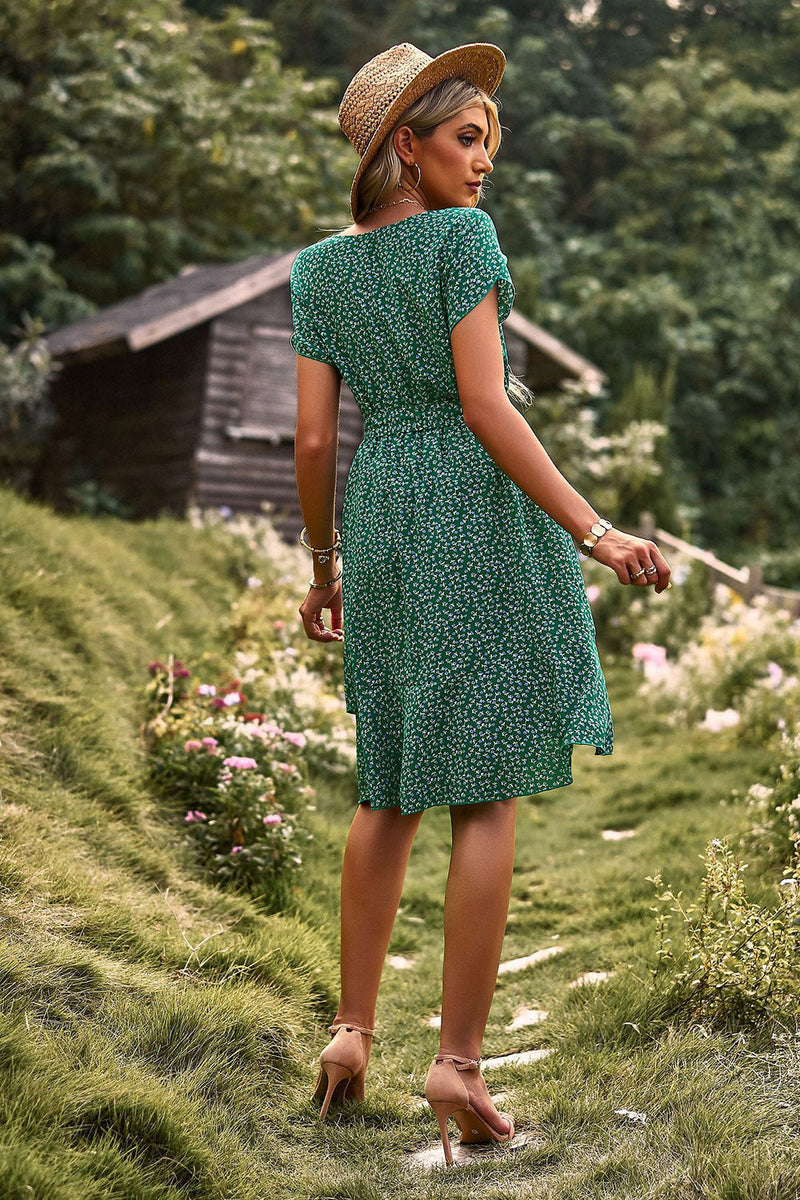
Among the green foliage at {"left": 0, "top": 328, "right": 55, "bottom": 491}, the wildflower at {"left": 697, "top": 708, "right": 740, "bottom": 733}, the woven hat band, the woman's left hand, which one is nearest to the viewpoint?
the woven hat band

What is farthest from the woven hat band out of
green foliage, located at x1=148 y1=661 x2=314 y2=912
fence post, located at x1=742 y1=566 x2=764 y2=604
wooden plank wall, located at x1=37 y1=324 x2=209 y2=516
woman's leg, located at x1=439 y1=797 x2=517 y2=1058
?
wooden plank wall, located at x1=37 y1=324 x2=209 y2=516

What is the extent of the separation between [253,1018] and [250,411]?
9.84 m

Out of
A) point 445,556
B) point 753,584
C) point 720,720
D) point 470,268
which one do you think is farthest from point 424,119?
point 753,584

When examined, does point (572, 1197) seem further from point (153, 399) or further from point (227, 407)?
point (153, 399)

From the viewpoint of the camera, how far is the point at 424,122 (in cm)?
242

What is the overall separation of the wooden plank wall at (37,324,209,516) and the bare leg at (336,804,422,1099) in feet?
31.6

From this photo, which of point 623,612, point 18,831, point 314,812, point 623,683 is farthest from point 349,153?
point 18,831

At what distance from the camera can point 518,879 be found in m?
4.81

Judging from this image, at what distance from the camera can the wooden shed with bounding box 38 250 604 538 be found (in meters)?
11.5

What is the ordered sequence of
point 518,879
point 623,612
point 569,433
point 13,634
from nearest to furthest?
point 13,634
point 518,879
point 623,612
point 569,433

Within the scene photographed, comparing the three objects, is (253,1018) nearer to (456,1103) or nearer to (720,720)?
(456,1103)

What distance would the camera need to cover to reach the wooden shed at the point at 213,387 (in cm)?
1145

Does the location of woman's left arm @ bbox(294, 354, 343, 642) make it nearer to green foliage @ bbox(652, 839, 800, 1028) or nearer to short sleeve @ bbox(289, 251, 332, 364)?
short sleeve @ bbox(289, 251, 332, 364)

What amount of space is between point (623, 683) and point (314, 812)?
5.02 m
